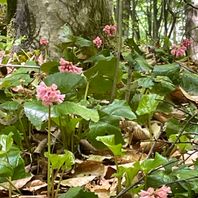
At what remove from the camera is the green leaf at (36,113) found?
1.12 m

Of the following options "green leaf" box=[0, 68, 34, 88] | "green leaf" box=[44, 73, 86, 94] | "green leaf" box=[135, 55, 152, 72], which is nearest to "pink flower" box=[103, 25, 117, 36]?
"green leaf" box=[135, 55, 152, 72]

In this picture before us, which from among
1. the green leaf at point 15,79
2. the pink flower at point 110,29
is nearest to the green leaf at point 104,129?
the green leaf at point 15,79

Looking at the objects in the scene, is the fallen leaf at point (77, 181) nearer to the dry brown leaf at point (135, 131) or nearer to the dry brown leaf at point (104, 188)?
the dry brown leaf at point (104, 188)

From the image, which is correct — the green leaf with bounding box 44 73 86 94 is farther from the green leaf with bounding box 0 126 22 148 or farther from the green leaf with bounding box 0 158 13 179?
the green leaf with bounding box 0 158 13 179

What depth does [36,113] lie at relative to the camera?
1141mm

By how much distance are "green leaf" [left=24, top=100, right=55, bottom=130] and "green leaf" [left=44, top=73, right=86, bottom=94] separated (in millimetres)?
118

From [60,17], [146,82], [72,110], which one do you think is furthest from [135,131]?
[60,17]

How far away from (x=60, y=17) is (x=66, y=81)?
1204mm

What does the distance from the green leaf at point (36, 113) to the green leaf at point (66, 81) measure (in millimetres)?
118

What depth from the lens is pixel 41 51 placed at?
2.56m

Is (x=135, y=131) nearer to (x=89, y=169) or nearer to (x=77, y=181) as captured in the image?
(x=89, y=169)

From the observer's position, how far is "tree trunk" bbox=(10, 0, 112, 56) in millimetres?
2420

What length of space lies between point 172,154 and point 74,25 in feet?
4.04

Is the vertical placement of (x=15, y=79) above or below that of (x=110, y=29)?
below
